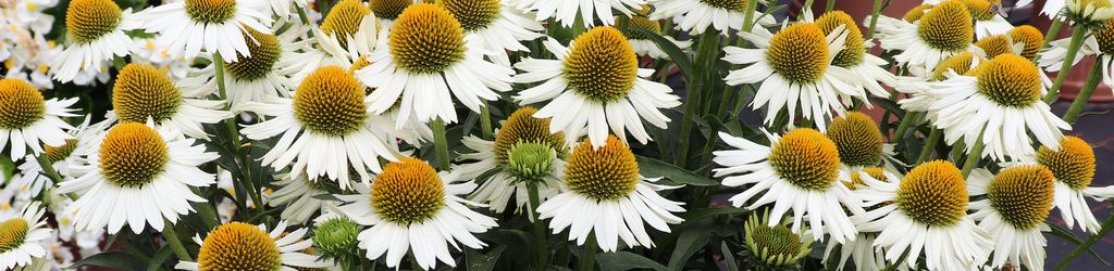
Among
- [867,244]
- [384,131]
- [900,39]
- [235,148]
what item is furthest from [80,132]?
[900,39]

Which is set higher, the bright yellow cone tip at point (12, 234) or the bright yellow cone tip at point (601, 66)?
the bright yellow cone tip at point (601, 66)

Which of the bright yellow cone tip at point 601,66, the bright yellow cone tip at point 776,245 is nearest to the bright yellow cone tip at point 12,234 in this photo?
the bright yellow cone tip at point 601,66

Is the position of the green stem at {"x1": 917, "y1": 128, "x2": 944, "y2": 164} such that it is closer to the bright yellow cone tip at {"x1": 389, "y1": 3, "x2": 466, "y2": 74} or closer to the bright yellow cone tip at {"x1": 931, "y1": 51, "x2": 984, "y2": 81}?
the bright yellow cone tip at {"x1": 931, "y1": 51, "x2": 984, "y2": 81}

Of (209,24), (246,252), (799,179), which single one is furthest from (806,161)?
(209,24)

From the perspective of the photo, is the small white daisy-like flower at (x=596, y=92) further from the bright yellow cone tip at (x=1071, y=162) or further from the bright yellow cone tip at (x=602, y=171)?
the bright yellow cone tip at (x=1071, y=162)

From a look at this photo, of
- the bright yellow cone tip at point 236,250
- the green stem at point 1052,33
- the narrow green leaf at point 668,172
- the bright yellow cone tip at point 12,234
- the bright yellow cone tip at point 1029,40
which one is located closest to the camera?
the bright yellow cone tip at point 236,250

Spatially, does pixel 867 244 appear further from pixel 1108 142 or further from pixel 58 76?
pixel 1108 142

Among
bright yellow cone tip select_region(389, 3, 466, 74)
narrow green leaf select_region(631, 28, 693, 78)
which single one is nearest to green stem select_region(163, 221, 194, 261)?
bright yellow cone tip select_region(389, 3, 466, 74)
